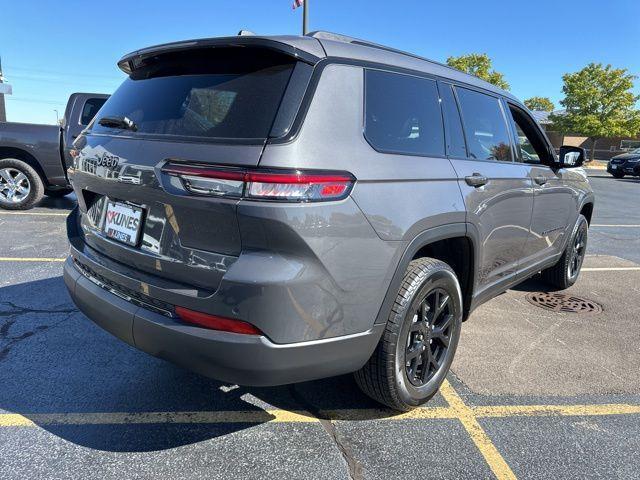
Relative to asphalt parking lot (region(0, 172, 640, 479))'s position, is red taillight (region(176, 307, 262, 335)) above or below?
above

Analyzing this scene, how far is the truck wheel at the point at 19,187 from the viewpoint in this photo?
7.82 meters

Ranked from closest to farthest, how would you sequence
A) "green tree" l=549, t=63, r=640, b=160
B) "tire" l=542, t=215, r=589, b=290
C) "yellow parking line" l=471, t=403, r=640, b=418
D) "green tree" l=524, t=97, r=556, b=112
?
"yellow parking line" l=471, t=403, r=640, b=418, "tire" l=542, t=215, r=589, b=290, "green tree" l=549, t=63, r=640, b=160, "green tree" l=524, t=97, r=556, b=112

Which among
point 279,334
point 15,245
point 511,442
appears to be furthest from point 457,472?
point 15,245

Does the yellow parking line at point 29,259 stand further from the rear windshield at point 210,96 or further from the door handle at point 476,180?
the door handle at point 476,180

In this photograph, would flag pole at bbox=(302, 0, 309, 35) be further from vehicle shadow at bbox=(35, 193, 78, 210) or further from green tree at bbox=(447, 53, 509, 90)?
green tree at bbox=(447, 53, 509, 90)

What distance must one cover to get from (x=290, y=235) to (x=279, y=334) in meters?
0.41

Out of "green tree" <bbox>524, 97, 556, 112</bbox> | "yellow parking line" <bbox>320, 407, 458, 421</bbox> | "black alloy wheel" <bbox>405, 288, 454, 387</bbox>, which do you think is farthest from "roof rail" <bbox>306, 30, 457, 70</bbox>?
"green tree" <bbox>524, 97, 556, 112</bbox>

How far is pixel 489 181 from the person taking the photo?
3066 mm

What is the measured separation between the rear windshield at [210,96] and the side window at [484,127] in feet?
4.99

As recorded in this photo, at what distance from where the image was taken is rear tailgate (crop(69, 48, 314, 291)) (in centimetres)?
194

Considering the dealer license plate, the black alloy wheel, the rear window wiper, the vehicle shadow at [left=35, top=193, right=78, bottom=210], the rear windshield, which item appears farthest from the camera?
the vehicle shadow at [left=35, top=193, right=78, bottom=210]

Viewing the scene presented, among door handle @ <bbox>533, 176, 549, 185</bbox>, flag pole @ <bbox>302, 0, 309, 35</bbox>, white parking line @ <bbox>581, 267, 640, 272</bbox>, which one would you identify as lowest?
white parking line @ <bbox>581, 267, 640, 272</bbox>

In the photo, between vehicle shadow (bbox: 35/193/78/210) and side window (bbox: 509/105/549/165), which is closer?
side window (bbox: 509/105/549/165)

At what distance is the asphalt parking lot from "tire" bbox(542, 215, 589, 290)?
1.11 meters
